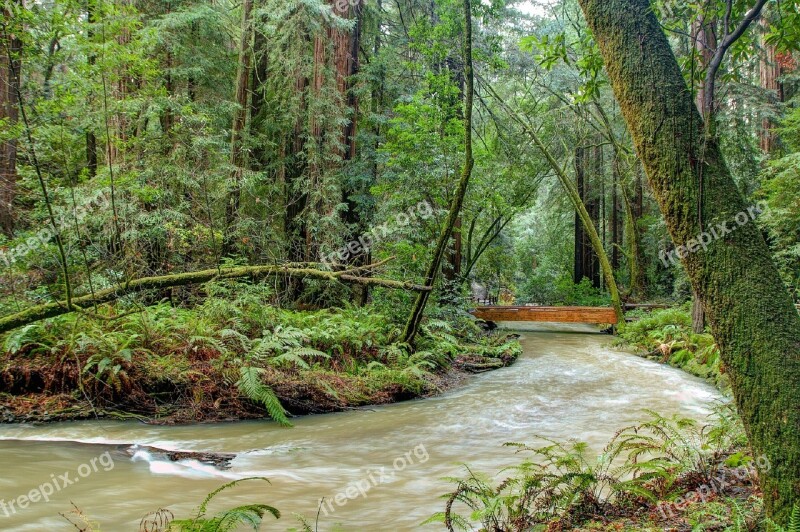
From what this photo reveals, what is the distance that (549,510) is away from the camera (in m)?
3.52

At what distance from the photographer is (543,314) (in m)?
18.7

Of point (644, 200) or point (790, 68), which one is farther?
point (644, 200)

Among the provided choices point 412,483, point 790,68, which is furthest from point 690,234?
point 790,68

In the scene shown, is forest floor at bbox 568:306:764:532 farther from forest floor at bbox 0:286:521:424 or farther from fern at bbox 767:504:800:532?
forest floor at bbox 0:286:521:424

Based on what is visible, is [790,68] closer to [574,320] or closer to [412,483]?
[574,320]

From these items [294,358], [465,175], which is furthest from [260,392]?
[465,175]

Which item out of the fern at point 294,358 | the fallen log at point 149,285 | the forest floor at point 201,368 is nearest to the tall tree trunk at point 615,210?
the forest floor at point 201,368

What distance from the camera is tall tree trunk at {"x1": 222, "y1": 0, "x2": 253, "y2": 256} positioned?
11430mm

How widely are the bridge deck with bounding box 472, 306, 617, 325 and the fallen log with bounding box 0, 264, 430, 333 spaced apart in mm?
9988

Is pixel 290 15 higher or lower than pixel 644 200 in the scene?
higher

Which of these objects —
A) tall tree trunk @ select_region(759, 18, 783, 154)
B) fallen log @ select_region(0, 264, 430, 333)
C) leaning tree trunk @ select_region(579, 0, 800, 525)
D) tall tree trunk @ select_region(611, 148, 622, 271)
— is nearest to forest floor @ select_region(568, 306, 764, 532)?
leaning tree trunk @ select_region(579, 0, 800, 525)

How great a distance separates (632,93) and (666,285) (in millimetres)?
24486

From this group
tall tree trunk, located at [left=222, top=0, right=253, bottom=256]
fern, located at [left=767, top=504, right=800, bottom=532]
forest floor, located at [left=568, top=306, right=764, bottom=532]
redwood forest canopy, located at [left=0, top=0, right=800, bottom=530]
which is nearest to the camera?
fern, located at [left=767, top=504, right=800, bottom=532]

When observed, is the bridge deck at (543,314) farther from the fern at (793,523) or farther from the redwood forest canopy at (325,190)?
the fern at (793,523)
